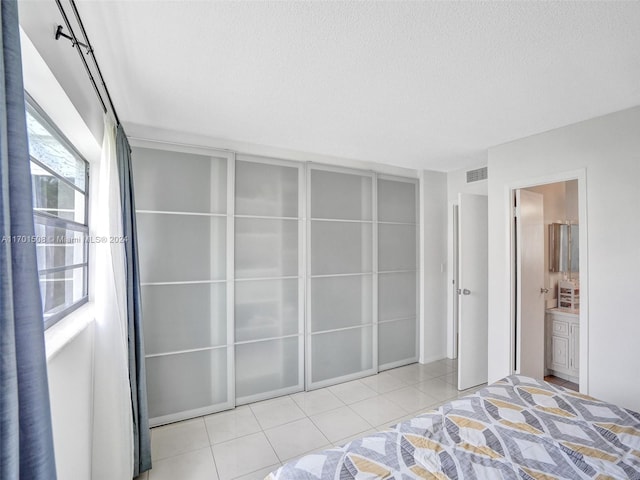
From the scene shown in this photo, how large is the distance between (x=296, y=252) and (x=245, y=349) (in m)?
1.09

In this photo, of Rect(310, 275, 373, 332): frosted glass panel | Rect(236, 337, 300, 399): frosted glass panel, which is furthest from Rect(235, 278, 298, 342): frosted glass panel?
Rect(310, 275, 373, 332): frosted glass panel

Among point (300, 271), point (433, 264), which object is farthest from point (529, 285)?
point (300, 271)

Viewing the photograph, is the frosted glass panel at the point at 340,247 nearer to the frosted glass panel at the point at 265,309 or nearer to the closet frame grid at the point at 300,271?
the closet frame grid at the point at 300,271

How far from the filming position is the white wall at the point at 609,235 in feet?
7.37

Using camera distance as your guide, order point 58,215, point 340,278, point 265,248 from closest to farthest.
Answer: point 58,215, point 265,248, point 340,278

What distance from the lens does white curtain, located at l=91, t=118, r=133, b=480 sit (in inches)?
68.7

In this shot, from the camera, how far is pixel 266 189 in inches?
124

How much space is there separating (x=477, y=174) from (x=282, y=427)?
354 centimetres

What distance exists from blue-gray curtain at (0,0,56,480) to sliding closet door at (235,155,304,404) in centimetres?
237

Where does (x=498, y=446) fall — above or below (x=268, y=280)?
below

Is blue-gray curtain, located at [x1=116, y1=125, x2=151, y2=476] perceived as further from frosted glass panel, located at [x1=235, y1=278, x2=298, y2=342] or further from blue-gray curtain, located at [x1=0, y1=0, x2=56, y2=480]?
blue-gray curtain, located at [x1=0, y1=0, x2=56, y2=480]

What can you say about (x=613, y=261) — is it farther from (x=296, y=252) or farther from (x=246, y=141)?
(x=246, y=141)

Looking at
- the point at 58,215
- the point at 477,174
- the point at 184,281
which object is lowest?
the point at 184,281

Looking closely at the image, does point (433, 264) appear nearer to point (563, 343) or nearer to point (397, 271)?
point (397, 271)
